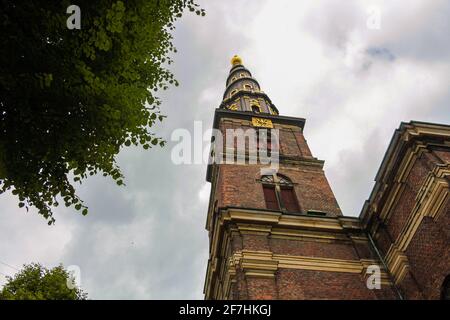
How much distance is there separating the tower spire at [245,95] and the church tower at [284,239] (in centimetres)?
792

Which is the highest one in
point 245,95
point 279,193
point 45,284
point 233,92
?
point 233,92

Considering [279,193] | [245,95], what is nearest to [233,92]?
[245,95]

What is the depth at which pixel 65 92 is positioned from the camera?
6.34m

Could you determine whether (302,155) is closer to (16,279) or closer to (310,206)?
(310,206)

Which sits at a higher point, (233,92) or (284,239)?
(233,92)

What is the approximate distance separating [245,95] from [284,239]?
17.0 metres

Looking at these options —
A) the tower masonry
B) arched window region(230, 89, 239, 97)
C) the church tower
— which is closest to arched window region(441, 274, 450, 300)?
the tower masonry

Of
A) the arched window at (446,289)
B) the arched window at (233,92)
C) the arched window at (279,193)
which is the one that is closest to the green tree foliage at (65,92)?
the arched window at (446,289)

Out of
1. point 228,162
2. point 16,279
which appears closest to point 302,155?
point 228,162

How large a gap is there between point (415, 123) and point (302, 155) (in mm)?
8799

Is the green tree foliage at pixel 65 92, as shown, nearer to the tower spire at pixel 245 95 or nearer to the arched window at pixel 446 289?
the arched window at pixel 446 289

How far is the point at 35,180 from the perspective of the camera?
688cm

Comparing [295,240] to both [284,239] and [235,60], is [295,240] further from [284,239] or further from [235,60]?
[235,60]
